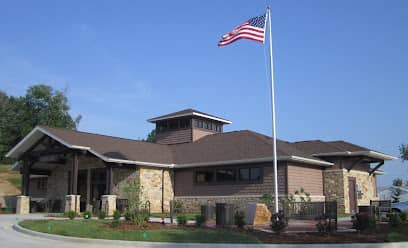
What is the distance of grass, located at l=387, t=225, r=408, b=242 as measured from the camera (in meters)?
13.6

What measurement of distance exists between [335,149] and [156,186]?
38.6 ft

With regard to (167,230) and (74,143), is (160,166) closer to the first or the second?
(74,143)

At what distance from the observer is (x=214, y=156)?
28.5 m

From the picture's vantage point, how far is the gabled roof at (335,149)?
93.8 ft

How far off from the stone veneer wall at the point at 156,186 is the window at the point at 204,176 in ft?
7.08

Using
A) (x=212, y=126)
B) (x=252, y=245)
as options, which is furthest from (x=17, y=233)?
(x=212, y=126)

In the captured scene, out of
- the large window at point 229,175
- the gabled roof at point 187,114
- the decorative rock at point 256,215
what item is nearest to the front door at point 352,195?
the large window at point 229,175

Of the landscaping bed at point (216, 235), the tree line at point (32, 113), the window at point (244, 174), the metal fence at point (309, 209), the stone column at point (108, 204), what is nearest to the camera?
the landscaping bed at point (216, 235)

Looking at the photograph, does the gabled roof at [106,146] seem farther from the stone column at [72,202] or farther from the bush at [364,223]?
the bush at [364,223]

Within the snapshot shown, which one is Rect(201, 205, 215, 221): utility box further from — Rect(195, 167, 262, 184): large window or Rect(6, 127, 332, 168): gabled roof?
Rect(195, 167, 262, 184): large window

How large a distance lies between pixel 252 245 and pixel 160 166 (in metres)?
17.0

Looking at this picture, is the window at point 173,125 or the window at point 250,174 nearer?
the window at point 250,174

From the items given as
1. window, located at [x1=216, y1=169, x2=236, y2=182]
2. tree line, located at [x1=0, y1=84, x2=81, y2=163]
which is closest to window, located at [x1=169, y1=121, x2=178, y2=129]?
window, located at [x1=216, y1=169, x2=236, y2=182]

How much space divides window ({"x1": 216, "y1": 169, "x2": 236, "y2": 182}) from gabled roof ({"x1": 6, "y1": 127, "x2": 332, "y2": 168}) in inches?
29.1
